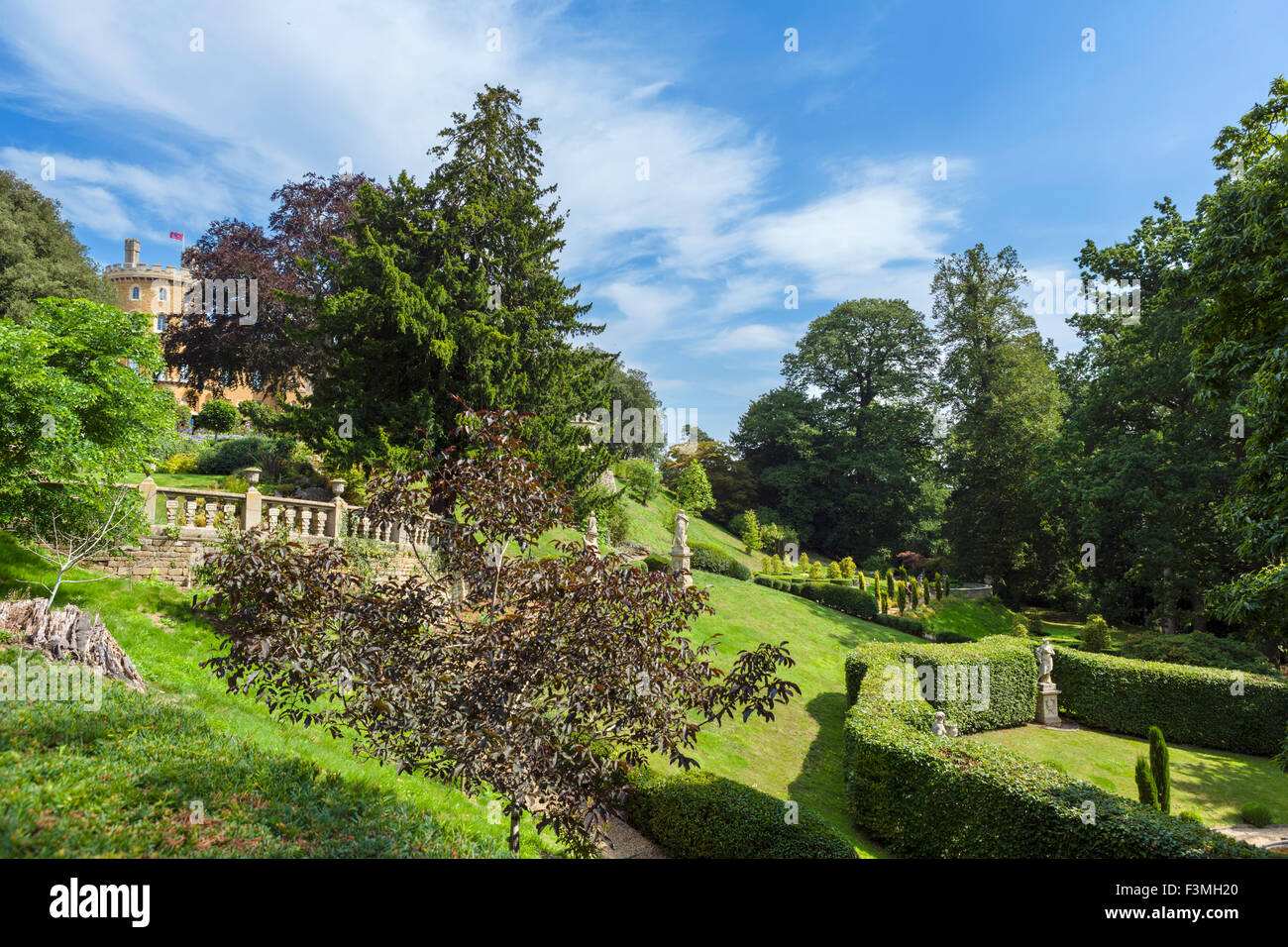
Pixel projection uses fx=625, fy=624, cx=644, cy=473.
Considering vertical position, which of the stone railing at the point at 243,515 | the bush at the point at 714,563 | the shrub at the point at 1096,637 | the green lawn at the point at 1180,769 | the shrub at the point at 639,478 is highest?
the shrub at the point at 639,478

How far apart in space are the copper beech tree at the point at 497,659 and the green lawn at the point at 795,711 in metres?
5.31

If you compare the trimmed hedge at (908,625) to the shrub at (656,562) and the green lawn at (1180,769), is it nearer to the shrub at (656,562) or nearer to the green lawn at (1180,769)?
the green lawn at (1180,769)

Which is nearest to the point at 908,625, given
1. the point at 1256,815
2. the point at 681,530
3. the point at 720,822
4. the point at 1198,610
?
the point at 1198,610

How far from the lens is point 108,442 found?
34.9ft

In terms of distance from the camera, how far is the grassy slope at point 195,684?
718 centimetres

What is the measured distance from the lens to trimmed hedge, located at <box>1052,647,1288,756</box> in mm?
16141

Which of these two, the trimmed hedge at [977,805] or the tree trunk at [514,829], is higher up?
the tree trunk at [514,829]

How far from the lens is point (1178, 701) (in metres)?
16.8

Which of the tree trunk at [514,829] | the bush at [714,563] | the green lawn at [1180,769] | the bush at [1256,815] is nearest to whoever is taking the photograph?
the tree trunk at [514,829]

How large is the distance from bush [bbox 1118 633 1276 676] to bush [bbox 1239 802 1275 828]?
Result: 26.2ft

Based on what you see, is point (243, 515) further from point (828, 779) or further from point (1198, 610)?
point (1198, 610)

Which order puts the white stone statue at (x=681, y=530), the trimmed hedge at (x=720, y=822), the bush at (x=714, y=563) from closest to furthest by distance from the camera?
the trimmed hedge at (x=720, y=822), the white stone statue at (x=681, y=530), the bush at (x=714, y=563)

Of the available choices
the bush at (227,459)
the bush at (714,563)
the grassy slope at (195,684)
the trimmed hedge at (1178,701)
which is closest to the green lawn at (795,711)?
the bush at (714,563)
